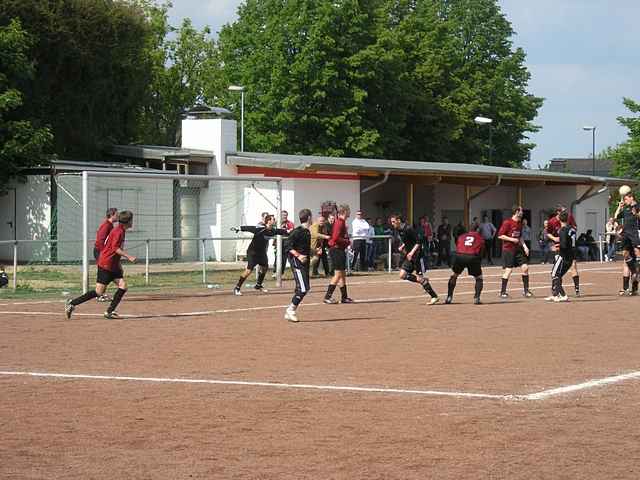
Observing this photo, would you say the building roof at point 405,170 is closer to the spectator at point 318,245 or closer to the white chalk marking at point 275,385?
the spectator at point 318,245

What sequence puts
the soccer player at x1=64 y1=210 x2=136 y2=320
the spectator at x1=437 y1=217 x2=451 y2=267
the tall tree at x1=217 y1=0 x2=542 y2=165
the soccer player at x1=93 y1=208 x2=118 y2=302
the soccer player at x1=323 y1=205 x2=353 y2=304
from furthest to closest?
the tall tree at x1=217 y1=0 x2=542 y2=165, the spectator at x1=437 y1=217 x2=451 y2=267, the soccer player at x1=323 y1=205 x2=353 y2=304, the soccer player at x1=93 y1=208 x2=118 y2=302, the soccer player at x1=64 y1=210 x2=136 y2=320

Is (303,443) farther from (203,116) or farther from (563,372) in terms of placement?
(203,116)

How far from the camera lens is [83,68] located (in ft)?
149

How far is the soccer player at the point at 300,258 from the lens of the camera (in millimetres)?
18328

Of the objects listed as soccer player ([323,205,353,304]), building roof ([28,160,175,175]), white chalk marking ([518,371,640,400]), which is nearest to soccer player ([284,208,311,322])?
soccer player ([323,205,353,304])

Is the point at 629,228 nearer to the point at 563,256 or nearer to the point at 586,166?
the point at 563,256

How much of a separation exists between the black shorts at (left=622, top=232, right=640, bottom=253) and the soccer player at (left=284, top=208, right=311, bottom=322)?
27.0ft

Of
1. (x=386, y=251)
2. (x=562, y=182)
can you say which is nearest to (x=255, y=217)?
(x=386, y=251)

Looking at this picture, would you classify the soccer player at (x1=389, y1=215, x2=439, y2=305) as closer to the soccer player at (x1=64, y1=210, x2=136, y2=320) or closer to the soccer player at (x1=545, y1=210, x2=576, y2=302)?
the soccer player at (x1=545, y1=210, x2=576, y2=302)

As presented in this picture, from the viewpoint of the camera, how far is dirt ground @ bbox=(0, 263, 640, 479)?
311 inches

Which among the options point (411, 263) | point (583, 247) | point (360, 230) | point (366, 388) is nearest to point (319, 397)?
point (366, 388)

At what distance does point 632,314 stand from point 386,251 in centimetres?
1599

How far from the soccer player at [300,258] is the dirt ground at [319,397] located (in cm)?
40

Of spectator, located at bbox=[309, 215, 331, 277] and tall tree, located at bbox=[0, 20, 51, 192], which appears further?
tall tree, located at bbox=[0, 20, 51, 192]
